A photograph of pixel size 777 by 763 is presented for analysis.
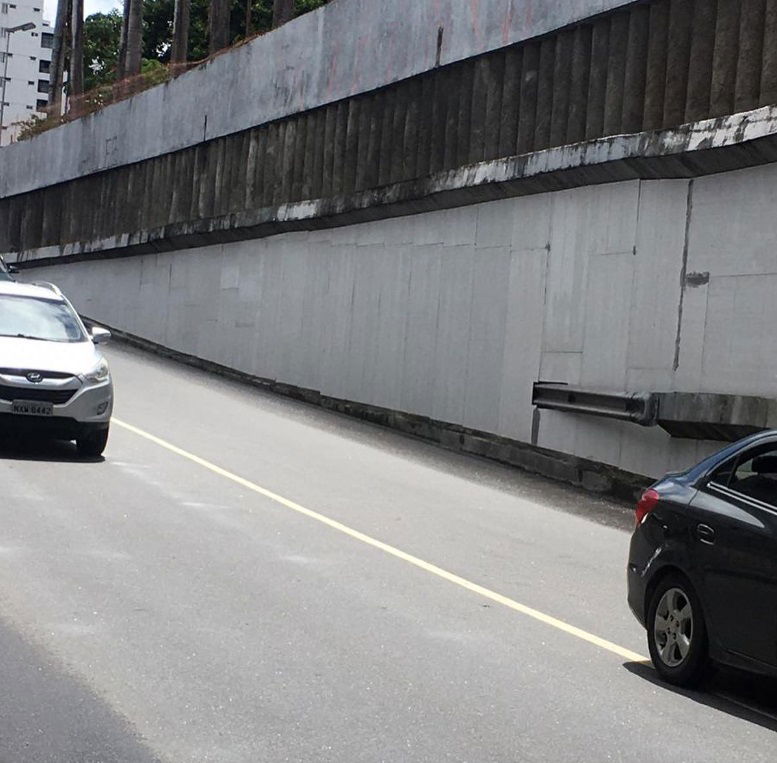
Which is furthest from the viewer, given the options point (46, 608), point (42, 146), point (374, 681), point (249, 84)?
point (42, 146)

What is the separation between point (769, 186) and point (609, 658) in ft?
31.4

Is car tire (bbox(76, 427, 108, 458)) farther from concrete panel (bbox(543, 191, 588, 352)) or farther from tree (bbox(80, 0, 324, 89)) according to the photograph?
tree (bbox(80, 0, 324, 89))

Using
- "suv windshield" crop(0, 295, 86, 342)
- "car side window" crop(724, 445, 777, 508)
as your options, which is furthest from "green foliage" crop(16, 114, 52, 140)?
"car side window" crop(724, 445, 777, 508)

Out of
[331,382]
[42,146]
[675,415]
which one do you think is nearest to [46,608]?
[675,415]

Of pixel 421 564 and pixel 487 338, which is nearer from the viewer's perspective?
pixel 421 564

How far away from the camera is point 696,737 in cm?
726

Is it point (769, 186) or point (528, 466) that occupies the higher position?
point (769, 186)

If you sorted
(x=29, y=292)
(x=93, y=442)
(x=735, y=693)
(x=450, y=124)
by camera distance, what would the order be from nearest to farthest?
1. (x=735, y=693)
2. (x=93, y=442)
3. (x=29, y=292)
4. (x=450, y=124)

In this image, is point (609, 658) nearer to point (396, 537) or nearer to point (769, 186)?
point (396, 537)

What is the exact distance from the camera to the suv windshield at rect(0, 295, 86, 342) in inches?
704

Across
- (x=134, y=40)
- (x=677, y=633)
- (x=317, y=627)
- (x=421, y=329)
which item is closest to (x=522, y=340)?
(x=421, y=329)

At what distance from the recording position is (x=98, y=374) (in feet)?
56.7

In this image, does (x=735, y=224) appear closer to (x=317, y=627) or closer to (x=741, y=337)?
(x=741, y=337)

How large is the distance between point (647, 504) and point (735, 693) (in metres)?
1.19
